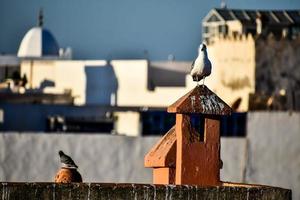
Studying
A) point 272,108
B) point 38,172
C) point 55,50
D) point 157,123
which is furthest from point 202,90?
point 55,50

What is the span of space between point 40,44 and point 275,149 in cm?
5414

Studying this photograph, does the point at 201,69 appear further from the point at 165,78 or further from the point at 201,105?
the point at 165,78

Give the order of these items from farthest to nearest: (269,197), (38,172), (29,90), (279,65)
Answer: (29,90)
(279,65)
(38,172)
(269,197)

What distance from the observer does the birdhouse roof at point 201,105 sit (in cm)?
2152

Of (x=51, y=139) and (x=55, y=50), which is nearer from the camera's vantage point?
(x=51, y=139)

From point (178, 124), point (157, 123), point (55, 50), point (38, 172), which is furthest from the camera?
point (55, 50)

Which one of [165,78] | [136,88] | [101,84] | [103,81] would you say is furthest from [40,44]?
[136,88]

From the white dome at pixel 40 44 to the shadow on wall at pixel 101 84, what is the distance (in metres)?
7.78

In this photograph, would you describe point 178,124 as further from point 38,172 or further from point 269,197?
point 38,172

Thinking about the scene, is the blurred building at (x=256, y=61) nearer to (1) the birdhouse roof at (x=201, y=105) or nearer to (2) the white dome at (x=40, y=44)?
(2) the white dome at (x=40, y=44)

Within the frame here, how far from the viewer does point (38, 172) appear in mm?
37344

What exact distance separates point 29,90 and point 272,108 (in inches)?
769

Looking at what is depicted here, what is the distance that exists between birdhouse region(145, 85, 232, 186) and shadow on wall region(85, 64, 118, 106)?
61109mm

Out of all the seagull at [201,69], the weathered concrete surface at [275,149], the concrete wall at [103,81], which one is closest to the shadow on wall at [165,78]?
the concrete wall at [103,81]
